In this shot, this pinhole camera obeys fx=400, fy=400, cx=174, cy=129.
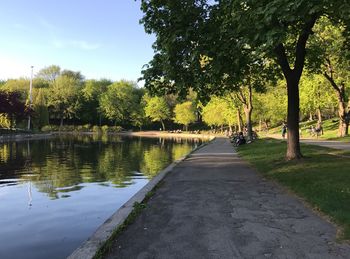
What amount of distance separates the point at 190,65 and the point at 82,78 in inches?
4412

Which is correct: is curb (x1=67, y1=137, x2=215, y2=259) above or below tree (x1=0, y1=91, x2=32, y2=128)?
below

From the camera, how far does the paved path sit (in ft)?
18.9

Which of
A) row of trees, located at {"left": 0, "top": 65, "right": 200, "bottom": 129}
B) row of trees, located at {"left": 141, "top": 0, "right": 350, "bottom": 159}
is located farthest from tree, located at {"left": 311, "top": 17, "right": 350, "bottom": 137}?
row of trees, located at {"left": 0, "top": 65, "right": 200, "bottom": 129}

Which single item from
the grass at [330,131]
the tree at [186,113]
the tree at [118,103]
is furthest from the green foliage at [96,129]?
the grass at [330,131]

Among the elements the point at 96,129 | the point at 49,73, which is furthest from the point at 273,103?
the point at 49,73

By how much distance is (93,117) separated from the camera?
10712 cm

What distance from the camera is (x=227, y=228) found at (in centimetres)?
698

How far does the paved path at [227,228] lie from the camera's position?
18.9 feet

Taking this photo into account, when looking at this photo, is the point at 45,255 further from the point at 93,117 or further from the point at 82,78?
the point at 82,78

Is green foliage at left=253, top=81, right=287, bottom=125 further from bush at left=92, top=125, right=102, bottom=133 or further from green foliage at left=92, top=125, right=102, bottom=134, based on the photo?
bush at left=92, top=125, right=102, bottom=133

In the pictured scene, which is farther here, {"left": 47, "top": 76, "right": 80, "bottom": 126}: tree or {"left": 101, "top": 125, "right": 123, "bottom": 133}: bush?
{"left": 47, "top": 76, "right": 80, "bottom": 126}: tree

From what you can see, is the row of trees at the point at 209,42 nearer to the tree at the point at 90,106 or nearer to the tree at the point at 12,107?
the tree at the point at 12,107

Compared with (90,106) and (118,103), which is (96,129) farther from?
(90,106)

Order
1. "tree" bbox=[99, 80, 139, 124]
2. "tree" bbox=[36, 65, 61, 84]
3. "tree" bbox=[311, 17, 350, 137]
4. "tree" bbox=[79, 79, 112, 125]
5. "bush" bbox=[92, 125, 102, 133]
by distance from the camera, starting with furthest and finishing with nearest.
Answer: "tree" bbox=[36, 65, 61, 84]
"tree" bbox=[79, 79, 112, 125]
"tree" bbox=[99, 80, 139, 124]
"bush" bbox=[92, 125, 102, 133]
"tree" bbox=[311, 17, 350, 137]
